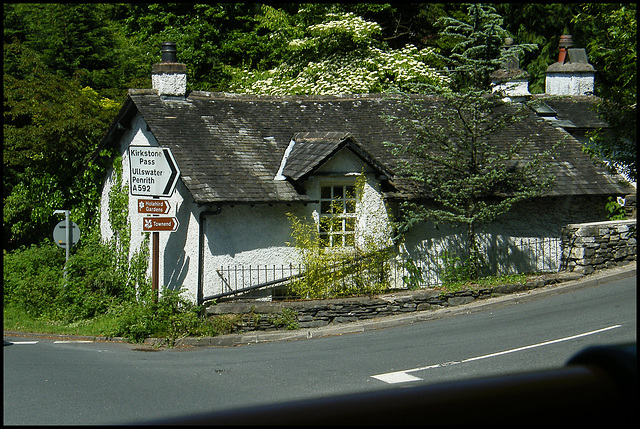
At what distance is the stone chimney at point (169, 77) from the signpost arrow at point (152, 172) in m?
3.35

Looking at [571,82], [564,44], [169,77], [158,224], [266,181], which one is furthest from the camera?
[571,82]

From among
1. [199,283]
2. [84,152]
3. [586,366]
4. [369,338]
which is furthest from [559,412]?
[84,152]

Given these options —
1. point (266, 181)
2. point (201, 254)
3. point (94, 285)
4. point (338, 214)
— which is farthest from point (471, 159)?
point (94, 285)

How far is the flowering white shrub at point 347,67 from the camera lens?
2481 centimetres

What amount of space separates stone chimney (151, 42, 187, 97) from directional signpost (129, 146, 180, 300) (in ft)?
10.7

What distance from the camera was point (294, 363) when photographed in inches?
397

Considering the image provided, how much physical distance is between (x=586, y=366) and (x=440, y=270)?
15.1 m

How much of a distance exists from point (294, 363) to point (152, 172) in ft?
19.7

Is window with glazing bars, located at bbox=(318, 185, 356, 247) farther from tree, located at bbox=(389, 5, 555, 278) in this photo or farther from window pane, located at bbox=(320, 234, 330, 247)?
tree, located at bbox=(389, 5, 555, 278)

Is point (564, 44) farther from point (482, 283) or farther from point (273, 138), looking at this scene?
point (482, 283)

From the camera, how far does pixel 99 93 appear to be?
22.8m

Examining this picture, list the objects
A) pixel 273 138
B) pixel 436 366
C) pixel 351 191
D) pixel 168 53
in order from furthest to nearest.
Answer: pixel 168 53 < pixel 273 138 < pixel 351 191 < pixel 436 366

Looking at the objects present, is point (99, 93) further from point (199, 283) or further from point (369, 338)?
point (369, 338)

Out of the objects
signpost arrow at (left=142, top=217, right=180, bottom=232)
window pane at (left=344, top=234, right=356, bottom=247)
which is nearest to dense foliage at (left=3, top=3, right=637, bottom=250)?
window pane at (left=344, top=234, right=356, bottom=247)
